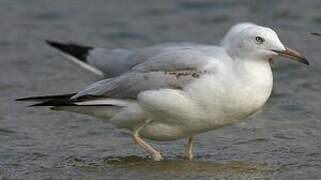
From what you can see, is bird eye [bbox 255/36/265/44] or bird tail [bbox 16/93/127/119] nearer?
bird eye [bbox 255/36/265/44]

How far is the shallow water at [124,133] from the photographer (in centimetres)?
767

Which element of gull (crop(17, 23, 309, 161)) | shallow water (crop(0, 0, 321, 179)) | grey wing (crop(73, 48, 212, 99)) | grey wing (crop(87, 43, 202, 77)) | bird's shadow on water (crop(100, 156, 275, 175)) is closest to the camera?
gull (crop(17, 23, 309, 161))

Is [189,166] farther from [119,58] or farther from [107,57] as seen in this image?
[107,57]

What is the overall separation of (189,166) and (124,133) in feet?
4.29

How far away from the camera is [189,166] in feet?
25.3

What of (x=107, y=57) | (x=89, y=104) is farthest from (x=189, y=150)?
(x=107, y=57)

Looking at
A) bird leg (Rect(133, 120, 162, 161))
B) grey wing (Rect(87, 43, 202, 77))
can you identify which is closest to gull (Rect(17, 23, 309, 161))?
bird leg (Rect(133, 120, 162, 161))

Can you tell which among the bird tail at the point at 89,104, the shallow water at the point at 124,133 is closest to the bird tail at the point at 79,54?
the shallow water at the point at 124,133

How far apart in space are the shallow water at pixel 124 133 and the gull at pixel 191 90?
346 mm

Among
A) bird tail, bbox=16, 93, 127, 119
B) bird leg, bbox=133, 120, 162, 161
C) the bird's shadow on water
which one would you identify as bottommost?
the bird's shadow on water

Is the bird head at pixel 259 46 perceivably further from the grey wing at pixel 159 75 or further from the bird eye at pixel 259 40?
the grey wing at pixel 159 75

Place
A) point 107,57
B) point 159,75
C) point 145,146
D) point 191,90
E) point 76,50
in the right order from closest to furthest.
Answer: point 191,90, point 159,75, point 145,146, point 107,57, point 76,50

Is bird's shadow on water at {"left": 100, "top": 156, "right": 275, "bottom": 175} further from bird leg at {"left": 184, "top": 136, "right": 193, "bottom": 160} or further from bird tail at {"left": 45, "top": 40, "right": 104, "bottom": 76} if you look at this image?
bird tail at {"left": 45, "top": 40, "right": 104, "bottom": 76}

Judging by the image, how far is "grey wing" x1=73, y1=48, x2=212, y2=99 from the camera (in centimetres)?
744
